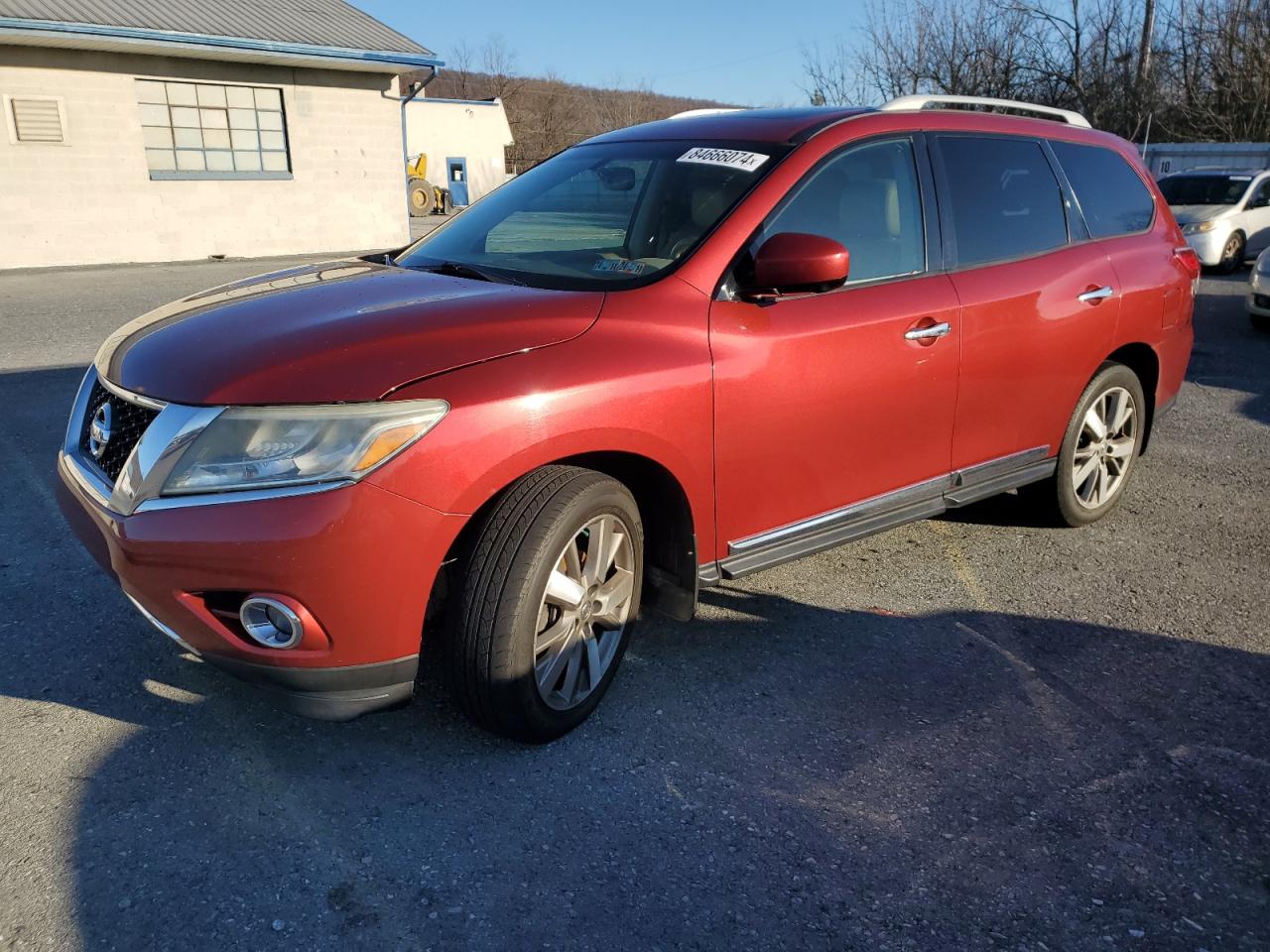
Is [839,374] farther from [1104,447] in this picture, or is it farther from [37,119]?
[37,119]

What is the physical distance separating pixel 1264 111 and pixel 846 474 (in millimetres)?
30151

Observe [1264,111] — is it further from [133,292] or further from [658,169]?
[658,169]

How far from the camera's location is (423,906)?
2.26 m

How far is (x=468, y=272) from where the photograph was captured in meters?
3.35

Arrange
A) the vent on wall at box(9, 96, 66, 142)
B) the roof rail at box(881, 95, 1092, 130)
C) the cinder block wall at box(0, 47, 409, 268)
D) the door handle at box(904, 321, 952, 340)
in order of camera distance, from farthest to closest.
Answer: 1. the cinder block wall at box(0, 47, 409, 268)
2. the vent on wall at box(9, 96, 66, 142)
3. the roof rail at box(881, 95, 1092, 130)
4. the door handle at box(904, 321, 952, 340)

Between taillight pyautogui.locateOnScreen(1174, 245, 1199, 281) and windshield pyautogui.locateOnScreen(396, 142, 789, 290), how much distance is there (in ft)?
8.70

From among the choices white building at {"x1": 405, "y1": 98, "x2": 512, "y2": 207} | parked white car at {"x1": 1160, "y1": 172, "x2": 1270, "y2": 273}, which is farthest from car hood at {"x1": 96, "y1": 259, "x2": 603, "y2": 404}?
white building at {"x1": 405, "y1": 98, "x2": 512, "y2": 207}

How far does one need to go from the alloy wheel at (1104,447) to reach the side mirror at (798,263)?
6.77 ft

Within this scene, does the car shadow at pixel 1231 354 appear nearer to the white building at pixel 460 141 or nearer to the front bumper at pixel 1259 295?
the front bumper at pixel 1259 295

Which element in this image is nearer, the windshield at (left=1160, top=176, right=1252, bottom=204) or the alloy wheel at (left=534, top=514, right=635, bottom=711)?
the alloy wheel at (left=534, top=514, right=635, bottom=711)

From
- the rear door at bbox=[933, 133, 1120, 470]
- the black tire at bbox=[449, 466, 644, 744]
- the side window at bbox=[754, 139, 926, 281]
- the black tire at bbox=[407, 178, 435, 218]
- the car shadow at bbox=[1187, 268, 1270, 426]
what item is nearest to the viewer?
the black tire at bbox=[449, 466, 644, 744]

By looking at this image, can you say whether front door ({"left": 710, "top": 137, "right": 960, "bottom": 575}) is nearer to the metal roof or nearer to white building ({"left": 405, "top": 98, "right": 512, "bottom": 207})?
the metal roof

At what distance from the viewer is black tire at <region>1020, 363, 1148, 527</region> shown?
4.43 metres

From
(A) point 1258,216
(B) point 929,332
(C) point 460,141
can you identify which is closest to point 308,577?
(B) point 929,332
